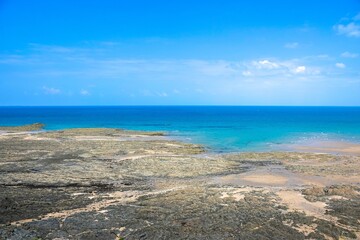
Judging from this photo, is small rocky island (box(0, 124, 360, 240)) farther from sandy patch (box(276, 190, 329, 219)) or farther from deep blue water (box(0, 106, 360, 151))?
deep blue water (box(0, 106, 360, 151))

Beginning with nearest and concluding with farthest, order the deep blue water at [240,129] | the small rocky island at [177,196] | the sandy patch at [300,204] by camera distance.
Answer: the small rocky island at [177,196], the sandy patch at [300,204], the deep blue water at [240,129]

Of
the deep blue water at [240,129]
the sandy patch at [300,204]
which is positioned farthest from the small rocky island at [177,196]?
the deep blue water at [240,129]

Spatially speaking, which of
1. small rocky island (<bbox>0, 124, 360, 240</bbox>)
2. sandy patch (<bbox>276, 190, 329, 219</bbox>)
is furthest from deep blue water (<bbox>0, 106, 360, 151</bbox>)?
sandy patch (<bbox>276, 190, 329, 219</bbox>)

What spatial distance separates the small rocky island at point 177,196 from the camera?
16109 millimetres

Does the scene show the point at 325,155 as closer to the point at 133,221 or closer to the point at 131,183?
the point at 131,183

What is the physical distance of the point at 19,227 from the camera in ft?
53.2

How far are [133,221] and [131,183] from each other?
335 inches

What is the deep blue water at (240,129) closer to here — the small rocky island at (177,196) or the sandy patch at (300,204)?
the small rocky island at (177,196)

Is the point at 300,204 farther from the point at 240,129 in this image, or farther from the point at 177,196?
the point at 240,129

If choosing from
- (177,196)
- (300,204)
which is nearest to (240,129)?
(300,204)

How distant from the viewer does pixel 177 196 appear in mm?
21391

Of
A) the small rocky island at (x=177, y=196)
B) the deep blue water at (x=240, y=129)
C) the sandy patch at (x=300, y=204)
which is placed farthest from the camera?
the deep blue water at (x=240, y=129)

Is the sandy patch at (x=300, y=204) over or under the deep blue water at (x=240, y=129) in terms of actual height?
over

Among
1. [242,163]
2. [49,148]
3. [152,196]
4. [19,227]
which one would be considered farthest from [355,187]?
[49,148]
